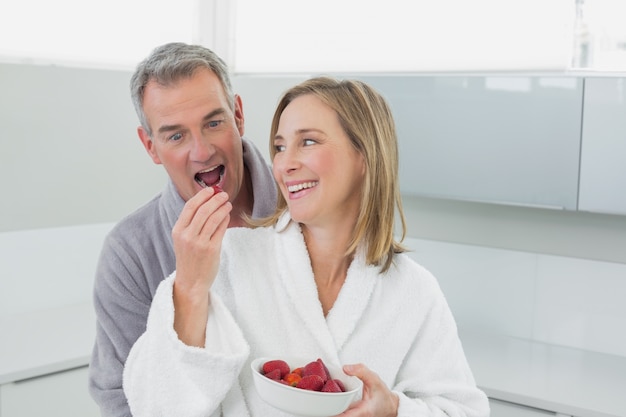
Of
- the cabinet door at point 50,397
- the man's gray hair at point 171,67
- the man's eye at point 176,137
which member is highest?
the man's gray hair at point 171,67

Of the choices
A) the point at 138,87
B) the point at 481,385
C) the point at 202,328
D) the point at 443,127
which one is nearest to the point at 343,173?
the point at 202,328

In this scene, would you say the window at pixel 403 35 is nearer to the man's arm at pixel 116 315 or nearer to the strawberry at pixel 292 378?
the man's arm at pixel 116 315

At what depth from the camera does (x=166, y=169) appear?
66.0 inches

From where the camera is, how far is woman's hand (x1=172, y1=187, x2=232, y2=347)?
129cm

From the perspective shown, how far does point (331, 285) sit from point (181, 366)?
0.39m

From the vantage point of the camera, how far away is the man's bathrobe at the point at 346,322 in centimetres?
146

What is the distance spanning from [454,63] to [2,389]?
71.3 inches

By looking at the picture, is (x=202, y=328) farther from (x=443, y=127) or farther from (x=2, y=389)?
(x=443, y=127)

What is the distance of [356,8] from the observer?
289 centimetres

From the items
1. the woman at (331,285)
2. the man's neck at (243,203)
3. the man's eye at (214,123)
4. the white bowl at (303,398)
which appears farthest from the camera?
the man's neck at (243,203)

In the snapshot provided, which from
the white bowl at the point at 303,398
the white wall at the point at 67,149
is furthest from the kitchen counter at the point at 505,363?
the white bowl at the point at 303,398

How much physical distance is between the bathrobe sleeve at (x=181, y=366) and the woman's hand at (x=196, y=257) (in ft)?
0.09

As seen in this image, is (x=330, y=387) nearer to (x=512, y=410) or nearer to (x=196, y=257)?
(x=196, y=257)

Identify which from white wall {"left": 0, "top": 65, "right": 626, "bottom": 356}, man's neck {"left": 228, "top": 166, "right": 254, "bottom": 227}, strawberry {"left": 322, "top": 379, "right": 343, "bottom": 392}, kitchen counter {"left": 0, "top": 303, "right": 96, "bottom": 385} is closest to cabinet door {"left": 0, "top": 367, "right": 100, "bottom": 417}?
kitchen counter {"left": 0, "top": 303, "right": 96, "bottom": 385}
